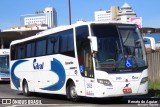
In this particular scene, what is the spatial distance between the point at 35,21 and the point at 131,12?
345ft

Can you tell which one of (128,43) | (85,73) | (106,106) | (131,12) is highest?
(131,12)

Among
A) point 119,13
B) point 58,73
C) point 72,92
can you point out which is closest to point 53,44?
point 58,73

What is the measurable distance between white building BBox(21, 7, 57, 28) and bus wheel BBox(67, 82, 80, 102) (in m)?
82.3

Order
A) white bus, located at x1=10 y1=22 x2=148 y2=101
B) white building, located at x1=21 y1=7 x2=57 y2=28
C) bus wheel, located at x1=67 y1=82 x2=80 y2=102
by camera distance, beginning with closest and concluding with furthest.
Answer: white bus, located at x1=10 y1=22 x2=148 y2=101 < bus wheel, located at x1=67 y1=82 x2=80 y2=102 < white building, located at x1=21 y1=7 x2=57 y2=28

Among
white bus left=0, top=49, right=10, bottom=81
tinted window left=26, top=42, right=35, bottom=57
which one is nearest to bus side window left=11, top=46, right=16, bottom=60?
tinted window left=26, top=42, right=35, bottom=57

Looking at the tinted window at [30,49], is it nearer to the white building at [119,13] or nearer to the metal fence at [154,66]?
the metal fence at [154,66]

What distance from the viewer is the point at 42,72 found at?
20.0 meters

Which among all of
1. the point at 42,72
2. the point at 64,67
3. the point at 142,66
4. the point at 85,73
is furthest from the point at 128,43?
the point at 42,72

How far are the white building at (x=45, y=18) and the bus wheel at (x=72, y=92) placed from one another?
82264 mm

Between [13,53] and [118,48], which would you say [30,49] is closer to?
[13,53]

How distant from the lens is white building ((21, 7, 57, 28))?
4463 inches

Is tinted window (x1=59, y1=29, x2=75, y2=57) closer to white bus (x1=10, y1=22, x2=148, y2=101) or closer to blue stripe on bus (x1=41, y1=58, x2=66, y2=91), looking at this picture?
white bus (x1=10, y1=22, x2=148, y2=101)

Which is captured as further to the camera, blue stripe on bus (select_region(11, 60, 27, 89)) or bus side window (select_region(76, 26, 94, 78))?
blue stripe on bus (select_region(11, 60, 27, 89))

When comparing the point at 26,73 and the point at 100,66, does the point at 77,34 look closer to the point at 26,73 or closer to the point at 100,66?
the point at 100,66
